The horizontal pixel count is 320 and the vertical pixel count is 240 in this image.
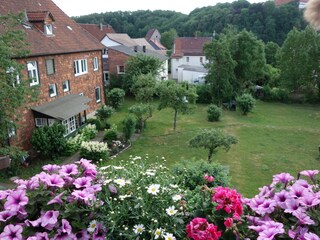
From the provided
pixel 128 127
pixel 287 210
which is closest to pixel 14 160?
pixel 128 127

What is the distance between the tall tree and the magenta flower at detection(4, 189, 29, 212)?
30.2 m

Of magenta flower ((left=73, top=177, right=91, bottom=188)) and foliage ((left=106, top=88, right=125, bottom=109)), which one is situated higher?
magenta flower ((left=73, top=177, right=91, bottom=188))

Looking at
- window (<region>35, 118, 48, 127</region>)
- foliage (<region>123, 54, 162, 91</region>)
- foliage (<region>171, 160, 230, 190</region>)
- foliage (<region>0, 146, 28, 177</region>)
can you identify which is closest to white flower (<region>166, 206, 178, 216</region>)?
foliage (<region>171, 160, 230, 190</region>)

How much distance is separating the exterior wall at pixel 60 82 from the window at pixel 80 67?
0.24 m

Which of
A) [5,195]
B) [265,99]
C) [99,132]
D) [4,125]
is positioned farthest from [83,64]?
[265,99]

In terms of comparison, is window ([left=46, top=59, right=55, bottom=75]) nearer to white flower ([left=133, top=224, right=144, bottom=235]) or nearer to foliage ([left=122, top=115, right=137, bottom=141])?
foliage ([left=122, top=115, right=137, bottom=141])

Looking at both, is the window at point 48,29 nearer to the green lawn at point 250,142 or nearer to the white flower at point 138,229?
the green lawn at point 250,142

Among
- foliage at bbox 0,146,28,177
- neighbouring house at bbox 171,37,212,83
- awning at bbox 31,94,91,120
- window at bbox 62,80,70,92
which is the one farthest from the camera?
neighbouring house at bbox 171,37,212,83

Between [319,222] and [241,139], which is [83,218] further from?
[241,139]

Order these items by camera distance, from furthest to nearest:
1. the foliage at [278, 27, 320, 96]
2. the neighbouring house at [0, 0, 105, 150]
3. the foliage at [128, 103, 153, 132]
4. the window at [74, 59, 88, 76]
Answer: the foliage at [278, 27, 320, 96] < the window at [74, 59, 88, 76] < the foliage at [128, 103, 153, 132] < the neighbouring house at [0, 0, 105, 150]

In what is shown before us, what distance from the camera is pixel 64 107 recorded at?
1827 cm

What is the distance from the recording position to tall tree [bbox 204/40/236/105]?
1225 inches

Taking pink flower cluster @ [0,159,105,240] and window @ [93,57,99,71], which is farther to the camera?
window @ [93,57,99,71]

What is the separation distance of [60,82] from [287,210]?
63.5ft
